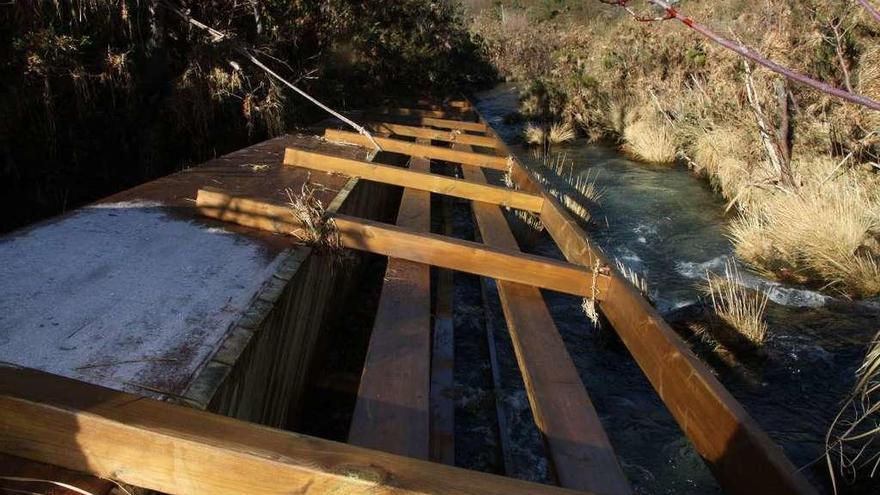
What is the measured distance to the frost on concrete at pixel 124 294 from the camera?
6.68ft

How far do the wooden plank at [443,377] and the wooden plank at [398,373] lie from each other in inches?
30.0

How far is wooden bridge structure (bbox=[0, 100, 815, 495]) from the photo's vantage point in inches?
52.9

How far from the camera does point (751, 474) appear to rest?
185 cm

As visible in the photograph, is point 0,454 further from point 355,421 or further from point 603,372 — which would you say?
point 603,372

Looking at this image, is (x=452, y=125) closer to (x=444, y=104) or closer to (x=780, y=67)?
(x=444, y=104)

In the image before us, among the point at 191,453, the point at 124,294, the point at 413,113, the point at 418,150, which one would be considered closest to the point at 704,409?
the point at 191,453

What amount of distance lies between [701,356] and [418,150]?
12.9ft

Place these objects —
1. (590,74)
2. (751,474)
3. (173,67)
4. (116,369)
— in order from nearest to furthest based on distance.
A: (751,474)
(116,369)
(173,67)
(590,74)

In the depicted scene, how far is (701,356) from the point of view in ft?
15.5

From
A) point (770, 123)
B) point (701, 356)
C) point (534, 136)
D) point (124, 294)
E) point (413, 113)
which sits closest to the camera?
point (124, 294)

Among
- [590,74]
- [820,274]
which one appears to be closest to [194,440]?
[820,274]

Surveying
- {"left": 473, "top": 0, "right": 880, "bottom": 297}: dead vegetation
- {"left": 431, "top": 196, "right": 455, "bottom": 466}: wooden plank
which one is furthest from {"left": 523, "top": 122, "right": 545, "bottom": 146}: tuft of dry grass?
{"left": 431, "top": 196, "right": 455, "bottom": 466}: wooden plank

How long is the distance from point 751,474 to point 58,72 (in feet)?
19.9

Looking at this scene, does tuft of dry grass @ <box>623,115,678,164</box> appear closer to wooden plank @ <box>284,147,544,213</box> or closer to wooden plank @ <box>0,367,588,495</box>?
wooden plank @ <box>284,147,544,213</box>
